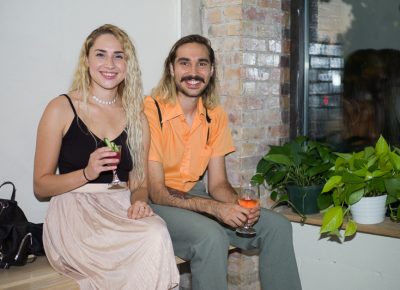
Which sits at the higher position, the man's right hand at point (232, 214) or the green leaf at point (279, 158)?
the green leaf at point (279, 158)

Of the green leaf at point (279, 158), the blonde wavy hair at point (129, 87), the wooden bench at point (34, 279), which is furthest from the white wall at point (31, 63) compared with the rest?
the green leaf at point (279, 158)

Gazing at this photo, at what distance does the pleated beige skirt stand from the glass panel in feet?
4.90

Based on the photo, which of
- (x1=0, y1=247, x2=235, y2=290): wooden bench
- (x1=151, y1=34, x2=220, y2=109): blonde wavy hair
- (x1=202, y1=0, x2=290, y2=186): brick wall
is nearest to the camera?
(x1=0, y1=247, x2=235, y2=290): wooden bench

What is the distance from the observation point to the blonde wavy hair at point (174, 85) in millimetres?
2633

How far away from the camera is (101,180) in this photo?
2223 millimetres

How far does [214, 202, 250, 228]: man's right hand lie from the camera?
221 cm

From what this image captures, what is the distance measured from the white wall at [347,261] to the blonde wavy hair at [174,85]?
922 millimetres

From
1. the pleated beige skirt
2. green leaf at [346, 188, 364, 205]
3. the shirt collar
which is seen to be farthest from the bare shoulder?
green leaf at [346, 188, 364, 205]

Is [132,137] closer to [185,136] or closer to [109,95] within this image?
[109,95]

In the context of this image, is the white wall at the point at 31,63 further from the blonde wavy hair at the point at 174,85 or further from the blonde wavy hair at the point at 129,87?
the blonde wavy hair at the point at 174,85

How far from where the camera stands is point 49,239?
6.84 feet

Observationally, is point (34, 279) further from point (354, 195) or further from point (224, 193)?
point (354, 195)

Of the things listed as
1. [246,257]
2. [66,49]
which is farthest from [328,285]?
[66,49]

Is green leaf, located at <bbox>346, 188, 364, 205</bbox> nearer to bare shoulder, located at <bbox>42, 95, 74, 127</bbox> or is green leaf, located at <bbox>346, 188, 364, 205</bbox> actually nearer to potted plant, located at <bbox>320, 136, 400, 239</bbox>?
potted plant, located at <bbox>320, 136, 400, 239</bbox>
